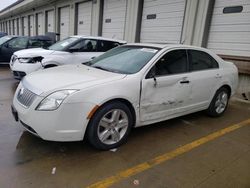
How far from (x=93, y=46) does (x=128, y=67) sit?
3.84 metres

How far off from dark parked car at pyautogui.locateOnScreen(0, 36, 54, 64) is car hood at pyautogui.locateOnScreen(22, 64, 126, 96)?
21.3 ft

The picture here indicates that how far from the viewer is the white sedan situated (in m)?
2.80

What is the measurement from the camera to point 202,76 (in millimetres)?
4219

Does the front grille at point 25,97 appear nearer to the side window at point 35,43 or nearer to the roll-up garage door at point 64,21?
the side window at point 35,43

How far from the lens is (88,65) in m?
4.11

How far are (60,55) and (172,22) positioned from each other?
182 inches

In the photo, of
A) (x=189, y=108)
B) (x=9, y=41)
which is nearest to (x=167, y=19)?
(x=189, y=108)

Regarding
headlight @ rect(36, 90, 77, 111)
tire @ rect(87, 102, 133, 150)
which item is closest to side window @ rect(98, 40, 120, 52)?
tire @ rect(87, 102, 133, 150)

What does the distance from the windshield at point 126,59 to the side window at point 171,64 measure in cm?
18

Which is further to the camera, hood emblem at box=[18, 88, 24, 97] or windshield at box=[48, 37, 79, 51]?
windshield at box=[48, 37, 79, 51]

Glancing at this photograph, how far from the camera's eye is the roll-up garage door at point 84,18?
13.8 metres

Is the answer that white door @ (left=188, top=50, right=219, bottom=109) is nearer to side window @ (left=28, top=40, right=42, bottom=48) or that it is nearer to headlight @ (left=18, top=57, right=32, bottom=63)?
headlight @ (left=18, top=57, right=32, bottom=63)

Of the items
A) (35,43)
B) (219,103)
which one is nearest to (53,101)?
(219,103)

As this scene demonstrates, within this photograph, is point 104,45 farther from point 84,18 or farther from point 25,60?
point 84,18
